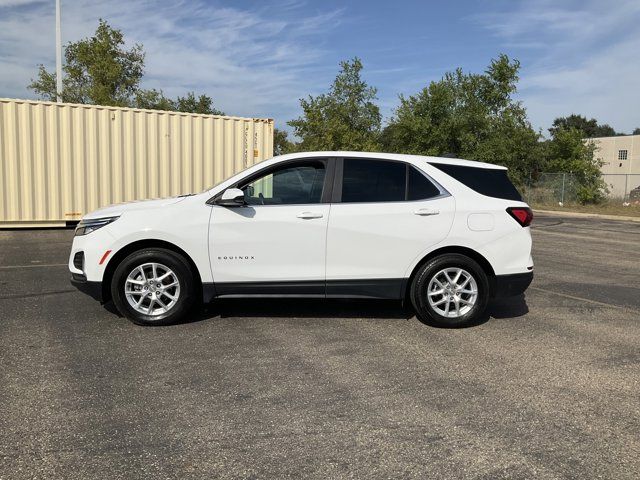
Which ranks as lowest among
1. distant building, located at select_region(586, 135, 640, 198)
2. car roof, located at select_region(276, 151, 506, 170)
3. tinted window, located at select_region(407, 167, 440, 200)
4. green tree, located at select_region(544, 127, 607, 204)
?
tinted window, located at select_region(407, 167, 440, 200)

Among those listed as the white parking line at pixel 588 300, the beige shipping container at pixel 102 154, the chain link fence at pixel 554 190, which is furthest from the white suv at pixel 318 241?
the chain link fence at pixel 554 190

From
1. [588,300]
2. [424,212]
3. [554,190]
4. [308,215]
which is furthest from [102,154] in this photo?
[554,190]

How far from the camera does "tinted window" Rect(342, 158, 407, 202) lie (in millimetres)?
5504

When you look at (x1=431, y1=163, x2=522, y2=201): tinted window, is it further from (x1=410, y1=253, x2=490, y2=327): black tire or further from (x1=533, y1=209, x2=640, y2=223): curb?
(x1=533, y1=209, x2=640, y2=223): curb

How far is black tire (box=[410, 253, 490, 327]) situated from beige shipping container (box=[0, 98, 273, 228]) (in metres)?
9.69

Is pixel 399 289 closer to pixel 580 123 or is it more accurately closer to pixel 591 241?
pixel 591 241

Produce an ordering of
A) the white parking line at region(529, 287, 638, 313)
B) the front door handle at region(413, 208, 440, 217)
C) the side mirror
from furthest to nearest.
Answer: the white parking line at region(529, 287, 638, 313) → the front door handle at region(413, 208, 440, 217) → the side mirror

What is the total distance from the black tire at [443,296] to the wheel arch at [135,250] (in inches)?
86.5

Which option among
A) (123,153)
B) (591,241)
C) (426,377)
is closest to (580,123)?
(591,241)

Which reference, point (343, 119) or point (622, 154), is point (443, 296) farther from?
point (622, 154)

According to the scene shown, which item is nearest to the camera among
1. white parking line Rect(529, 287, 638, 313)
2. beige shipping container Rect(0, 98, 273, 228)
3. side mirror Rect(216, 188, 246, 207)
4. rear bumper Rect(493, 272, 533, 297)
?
side mirror Rect(216, 188, 246, 207)

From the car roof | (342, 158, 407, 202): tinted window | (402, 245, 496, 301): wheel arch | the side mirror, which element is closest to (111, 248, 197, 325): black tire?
the side mirror

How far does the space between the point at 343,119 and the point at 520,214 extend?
81.1ft

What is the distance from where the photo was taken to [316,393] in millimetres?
3842
